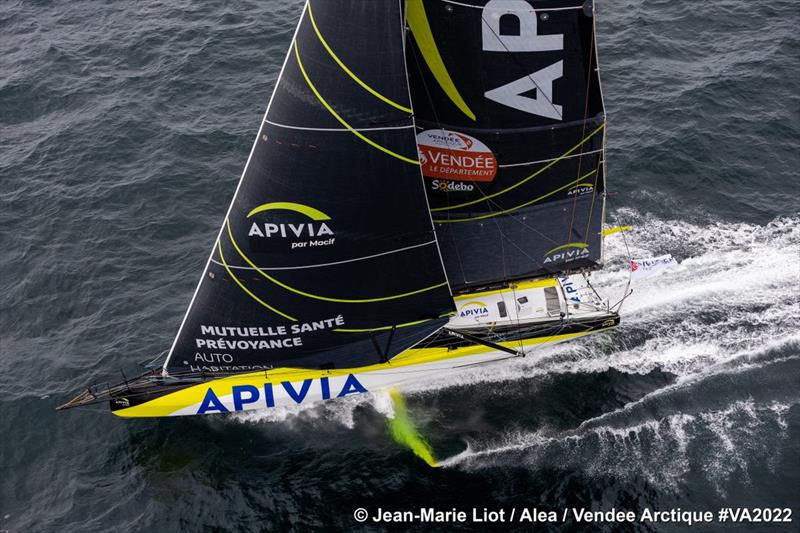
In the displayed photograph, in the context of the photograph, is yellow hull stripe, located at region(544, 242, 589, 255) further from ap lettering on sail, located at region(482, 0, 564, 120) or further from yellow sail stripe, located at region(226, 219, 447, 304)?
ap lettering on sail, located at region(482, 0, 564, 120)

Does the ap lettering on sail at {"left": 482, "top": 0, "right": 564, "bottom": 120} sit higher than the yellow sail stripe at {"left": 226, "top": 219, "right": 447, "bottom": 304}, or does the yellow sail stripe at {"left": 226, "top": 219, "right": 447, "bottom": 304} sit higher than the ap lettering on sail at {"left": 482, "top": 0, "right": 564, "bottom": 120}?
the ap lettering on sail at {"left": 482, "top": 0, "right": 564, "bottom": 120}

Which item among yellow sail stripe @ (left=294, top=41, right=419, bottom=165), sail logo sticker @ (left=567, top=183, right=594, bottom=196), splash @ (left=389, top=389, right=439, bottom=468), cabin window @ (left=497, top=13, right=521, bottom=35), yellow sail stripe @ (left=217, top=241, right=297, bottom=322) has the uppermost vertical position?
cabin window @ (left=497, top=13, right=521, bottom=35)

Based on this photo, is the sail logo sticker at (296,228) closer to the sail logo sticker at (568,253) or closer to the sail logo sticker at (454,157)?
the sail logo sticker at (454,157)

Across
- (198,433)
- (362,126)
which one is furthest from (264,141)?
(198,433)

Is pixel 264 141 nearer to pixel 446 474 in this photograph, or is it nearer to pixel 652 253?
pixel 446 474

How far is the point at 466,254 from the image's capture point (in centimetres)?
3819

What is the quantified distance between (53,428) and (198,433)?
6.45m

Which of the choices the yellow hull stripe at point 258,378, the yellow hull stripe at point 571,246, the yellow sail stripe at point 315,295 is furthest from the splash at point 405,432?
the yellow hull stripe at point 571,246

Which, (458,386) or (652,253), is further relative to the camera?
(652,253)

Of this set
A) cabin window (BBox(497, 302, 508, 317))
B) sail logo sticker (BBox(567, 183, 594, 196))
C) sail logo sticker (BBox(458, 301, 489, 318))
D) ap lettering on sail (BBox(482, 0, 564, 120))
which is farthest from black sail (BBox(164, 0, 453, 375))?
sail logo sticker (BBox(567, 183, 594, 196))

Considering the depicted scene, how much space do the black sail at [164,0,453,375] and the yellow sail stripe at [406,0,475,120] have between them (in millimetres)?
1990

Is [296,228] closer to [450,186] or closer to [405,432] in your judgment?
[450,186]

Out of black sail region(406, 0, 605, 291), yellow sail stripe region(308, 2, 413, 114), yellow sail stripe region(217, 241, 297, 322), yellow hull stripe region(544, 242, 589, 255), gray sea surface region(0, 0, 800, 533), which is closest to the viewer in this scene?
yellow sail stripe region(308, 2, 413, 114)

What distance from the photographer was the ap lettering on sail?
30922 millimetres
